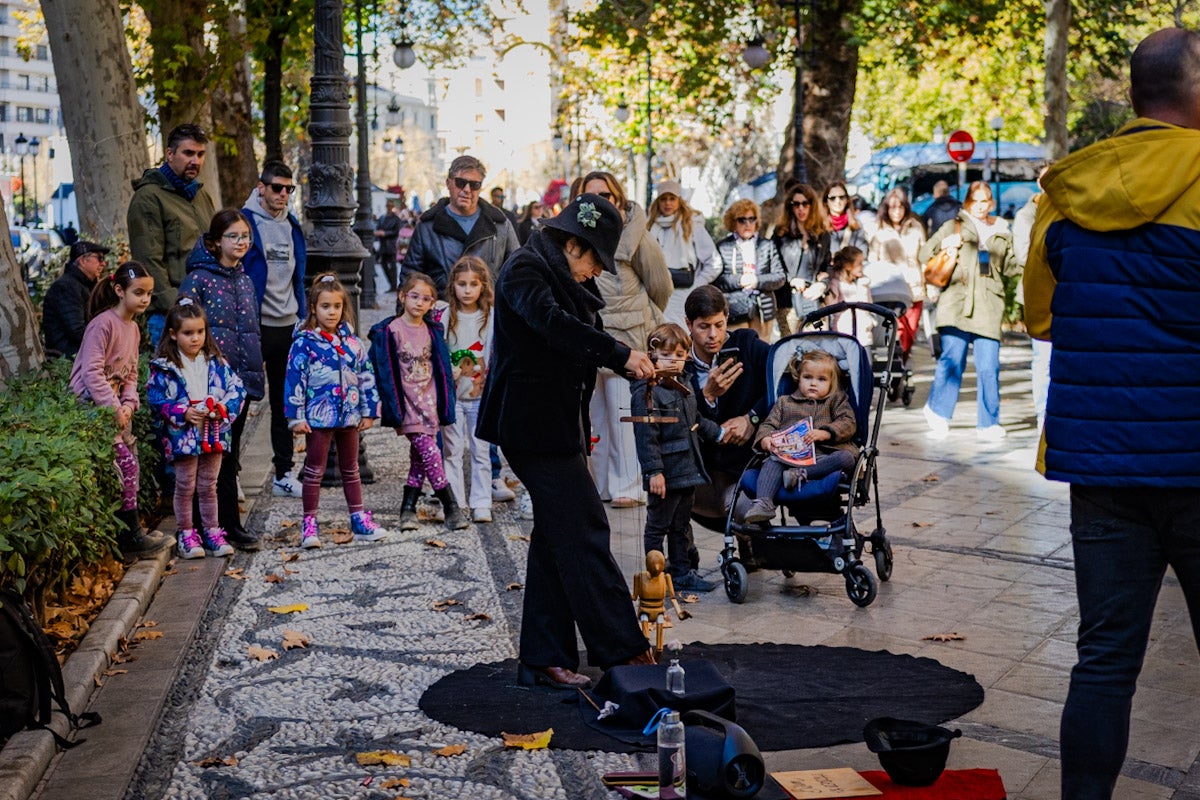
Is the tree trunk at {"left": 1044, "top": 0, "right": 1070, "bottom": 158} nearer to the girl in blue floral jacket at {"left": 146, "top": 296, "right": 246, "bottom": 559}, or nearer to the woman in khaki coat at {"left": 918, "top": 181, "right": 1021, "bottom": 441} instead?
the woman in khaki coat at {"left": 918, "top": 181, "right": 1021, "bottom": 441}

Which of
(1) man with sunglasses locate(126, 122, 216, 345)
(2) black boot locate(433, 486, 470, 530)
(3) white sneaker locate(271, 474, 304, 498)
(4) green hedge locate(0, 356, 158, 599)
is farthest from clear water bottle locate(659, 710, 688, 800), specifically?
(3) white sneaker locate(271, 474, 304, 498)

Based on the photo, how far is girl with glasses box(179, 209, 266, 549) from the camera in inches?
356

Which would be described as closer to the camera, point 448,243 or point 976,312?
point 448,243

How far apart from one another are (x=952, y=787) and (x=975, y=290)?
27.5 ft

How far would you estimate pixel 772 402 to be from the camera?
26.8ft

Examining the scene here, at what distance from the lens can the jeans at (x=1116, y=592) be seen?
4148 mm

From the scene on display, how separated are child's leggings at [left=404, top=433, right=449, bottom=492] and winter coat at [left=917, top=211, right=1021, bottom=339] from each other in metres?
5.14

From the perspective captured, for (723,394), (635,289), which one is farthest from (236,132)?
(723,394)

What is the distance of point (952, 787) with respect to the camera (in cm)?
492

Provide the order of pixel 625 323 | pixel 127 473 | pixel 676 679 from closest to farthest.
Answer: pixel 676 679 < pixel 127 473 < pixel 625 323

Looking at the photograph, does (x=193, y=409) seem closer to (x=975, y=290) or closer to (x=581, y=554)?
(x=581, y=554)

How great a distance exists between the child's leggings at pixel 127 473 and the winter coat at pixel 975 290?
7.04 metres

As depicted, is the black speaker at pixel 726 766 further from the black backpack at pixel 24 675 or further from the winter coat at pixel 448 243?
the winter coat at pixel 448 243

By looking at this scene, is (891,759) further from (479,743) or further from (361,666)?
(361,666)
